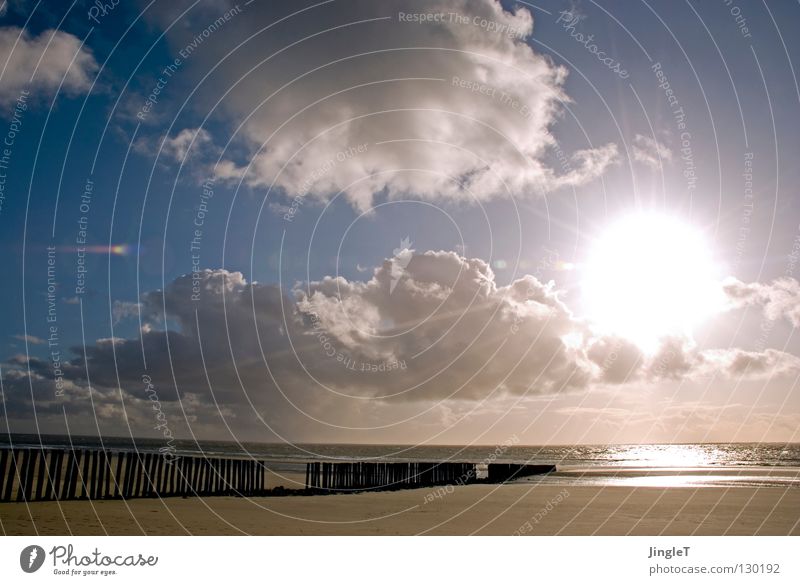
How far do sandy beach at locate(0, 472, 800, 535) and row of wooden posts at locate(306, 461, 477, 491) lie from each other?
6023 mm

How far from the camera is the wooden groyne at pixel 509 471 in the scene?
4311cm

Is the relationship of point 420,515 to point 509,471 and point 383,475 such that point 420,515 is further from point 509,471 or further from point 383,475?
point 509,471

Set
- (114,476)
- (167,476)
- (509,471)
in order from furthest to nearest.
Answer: (509,471), (167,476), (114,476)

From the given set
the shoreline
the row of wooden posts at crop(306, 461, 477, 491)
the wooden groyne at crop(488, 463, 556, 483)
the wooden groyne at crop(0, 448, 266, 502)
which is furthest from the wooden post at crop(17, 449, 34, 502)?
the wooden groyne at crop(488, 463, 556, 483)

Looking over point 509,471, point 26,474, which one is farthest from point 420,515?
point 509,471

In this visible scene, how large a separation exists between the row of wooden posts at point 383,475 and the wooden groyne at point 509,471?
1458mm

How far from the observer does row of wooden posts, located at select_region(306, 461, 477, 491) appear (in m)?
33.7

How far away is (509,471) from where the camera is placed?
45.7 metres

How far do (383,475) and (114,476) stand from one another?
60.5 ft

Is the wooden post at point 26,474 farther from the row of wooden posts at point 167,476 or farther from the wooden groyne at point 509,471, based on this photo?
the wooden groyne at point 509,471

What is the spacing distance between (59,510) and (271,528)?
6.79 meters

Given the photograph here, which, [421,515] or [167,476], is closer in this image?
[421,515]

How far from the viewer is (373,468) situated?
3759cm
